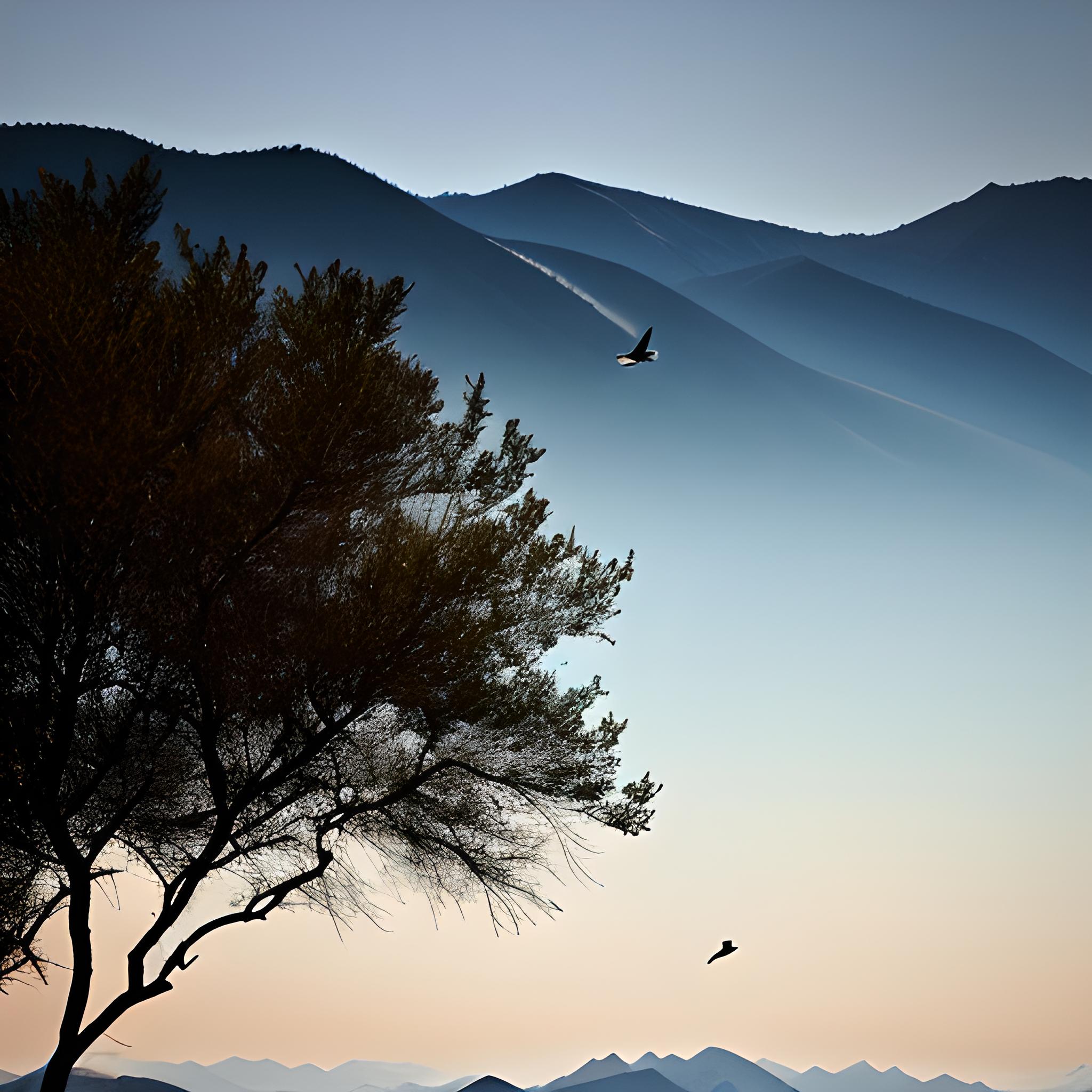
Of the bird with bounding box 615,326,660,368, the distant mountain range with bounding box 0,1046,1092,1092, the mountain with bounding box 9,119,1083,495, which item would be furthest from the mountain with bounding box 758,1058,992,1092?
the mountain with bounding box 9,119,1083,495

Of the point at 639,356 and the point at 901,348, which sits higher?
the point at 901,348

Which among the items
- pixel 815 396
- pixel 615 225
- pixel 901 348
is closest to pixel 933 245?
pixel 901 348

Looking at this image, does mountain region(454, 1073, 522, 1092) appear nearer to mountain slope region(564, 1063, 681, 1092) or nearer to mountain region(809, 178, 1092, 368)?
mountain slope region(564, 1063, 681, 1092)

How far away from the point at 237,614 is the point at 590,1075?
6.51 metres

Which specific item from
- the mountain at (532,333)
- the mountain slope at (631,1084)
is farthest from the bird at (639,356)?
the mountain at (532,333)

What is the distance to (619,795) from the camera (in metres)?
5.85

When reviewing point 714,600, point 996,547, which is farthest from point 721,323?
point 714,600

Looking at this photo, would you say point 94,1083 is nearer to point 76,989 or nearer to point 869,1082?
point 76,989

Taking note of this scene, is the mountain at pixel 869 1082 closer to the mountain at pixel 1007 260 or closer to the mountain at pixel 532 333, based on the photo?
the mountain at pixel 532 333

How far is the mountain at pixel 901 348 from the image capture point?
38.2 m

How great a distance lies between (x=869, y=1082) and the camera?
958 centimetres

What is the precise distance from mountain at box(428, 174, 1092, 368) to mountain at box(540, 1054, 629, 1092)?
3276cm

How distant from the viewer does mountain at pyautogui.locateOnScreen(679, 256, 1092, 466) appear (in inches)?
1503

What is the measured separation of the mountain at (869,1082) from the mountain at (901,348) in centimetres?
3084
